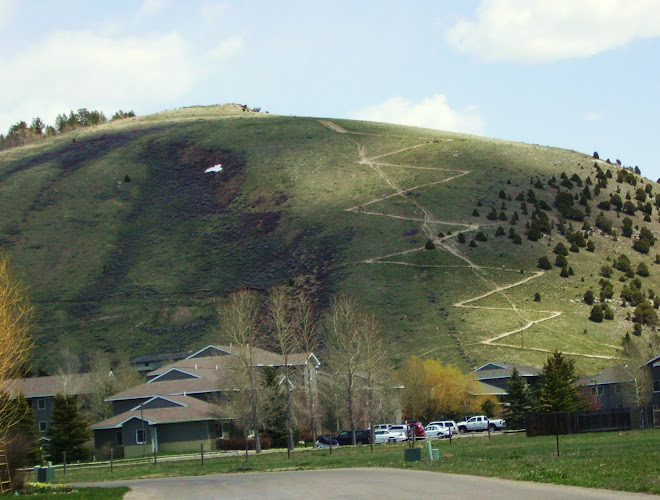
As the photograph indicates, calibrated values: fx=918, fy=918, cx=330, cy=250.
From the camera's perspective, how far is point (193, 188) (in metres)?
149

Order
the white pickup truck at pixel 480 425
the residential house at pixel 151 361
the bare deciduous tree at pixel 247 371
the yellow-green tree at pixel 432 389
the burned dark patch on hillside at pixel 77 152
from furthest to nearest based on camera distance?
the burned dark patch on hillside at pixel 77 152
the residential house at pixel 151 361
the yellow-green tree at pixel 432 389
the white pickup truck at pixel 480 425
the bare deciduous tree at pixel 247 371

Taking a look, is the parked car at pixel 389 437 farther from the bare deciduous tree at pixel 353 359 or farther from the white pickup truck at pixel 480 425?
the white pickup truck at pixel 480 425

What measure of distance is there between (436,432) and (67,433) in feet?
89.2

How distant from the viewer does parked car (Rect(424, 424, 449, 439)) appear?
6700cm

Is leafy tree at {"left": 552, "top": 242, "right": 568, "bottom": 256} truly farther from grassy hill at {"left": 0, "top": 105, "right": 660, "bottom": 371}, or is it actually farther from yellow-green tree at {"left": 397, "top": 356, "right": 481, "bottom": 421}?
yellow-green tree at {"left": 397, "top": 356, "right": 481, "bottom": 421}

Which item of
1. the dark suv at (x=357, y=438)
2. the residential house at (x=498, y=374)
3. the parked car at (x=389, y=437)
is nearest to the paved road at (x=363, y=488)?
the parked car at (x=389, y=437)

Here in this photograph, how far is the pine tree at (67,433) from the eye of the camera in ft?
221

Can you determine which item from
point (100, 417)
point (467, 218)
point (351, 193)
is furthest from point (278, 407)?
point (351, 193)

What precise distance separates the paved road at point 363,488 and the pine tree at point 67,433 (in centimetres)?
3336

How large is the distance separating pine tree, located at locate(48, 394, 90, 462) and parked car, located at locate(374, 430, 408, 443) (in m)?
21.9

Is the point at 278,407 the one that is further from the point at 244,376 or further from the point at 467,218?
the point at 467,218

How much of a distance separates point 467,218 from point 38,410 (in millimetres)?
58312

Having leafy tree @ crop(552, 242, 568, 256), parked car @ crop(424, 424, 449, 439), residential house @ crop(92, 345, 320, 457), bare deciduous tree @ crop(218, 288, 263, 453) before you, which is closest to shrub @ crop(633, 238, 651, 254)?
leafy tree @ crop(552, 242, 568, 256)

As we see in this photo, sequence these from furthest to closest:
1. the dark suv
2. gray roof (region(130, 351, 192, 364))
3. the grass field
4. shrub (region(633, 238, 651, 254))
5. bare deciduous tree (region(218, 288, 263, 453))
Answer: shrub (region(633, 238, 651, 254)) < gray roof (region(130, 351, 192, 364)) < the dark suv < bare deciduous tree (region(218, 288, 263, 453)) < the grass field
